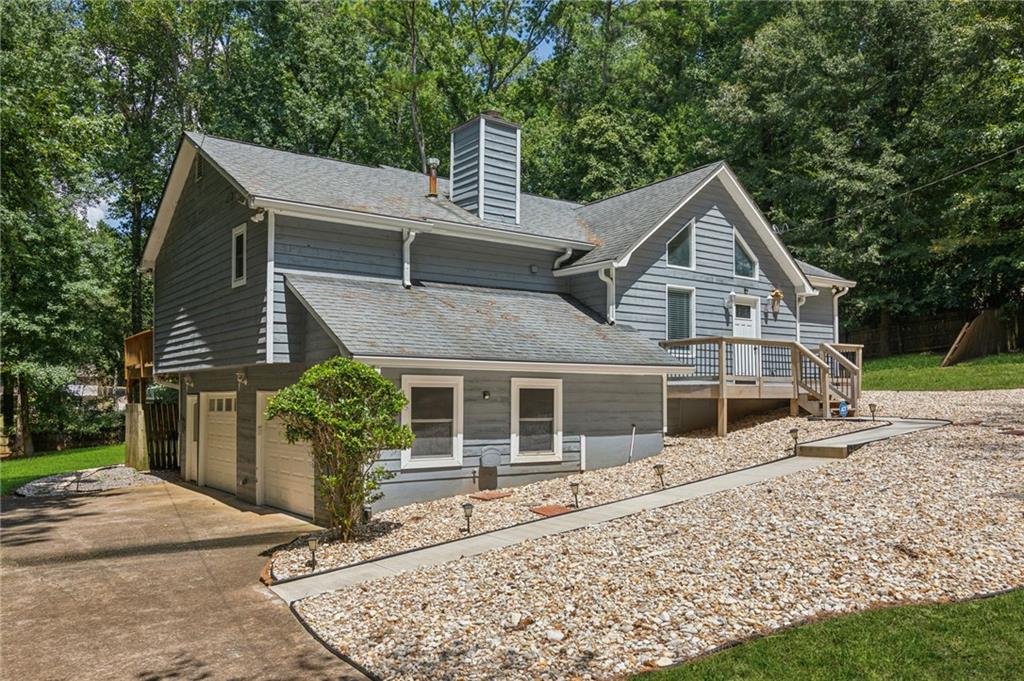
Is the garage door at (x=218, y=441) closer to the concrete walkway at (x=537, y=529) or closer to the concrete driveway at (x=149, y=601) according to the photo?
the concrete driveway at (x=149, y=601)

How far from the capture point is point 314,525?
444 inches

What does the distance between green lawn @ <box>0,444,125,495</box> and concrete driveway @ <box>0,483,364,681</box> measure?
20.6 ft

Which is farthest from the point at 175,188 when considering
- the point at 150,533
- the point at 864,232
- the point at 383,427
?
the point at 864,232

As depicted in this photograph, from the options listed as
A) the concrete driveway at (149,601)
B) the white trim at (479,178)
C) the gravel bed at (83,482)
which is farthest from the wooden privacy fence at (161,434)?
the white trim at (479,178)

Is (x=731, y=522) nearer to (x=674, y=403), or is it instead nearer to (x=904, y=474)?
(x=904, y=474)

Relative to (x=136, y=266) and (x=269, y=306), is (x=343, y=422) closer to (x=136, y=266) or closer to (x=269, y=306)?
(x=269, y=306)

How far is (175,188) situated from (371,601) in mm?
12864

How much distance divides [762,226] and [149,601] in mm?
15904

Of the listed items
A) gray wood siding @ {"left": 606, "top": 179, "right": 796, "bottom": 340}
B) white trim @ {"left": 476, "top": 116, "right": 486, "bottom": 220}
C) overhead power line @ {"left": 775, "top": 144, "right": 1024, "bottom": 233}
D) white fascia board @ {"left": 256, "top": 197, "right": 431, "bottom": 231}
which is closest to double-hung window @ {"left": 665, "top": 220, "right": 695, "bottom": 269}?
gray wood siding @ {"left": 606, "top": 179, "right": 796, "bottom": 340}

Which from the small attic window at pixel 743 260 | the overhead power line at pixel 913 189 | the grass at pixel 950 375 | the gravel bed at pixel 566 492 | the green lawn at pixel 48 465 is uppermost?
the overhead power line at pixel 913 189

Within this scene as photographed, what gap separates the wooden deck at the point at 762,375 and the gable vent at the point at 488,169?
16.2 ft

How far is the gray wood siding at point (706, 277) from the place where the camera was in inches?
630

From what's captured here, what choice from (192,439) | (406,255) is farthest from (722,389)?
(192,439)

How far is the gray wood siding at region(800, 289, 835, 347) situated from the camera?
1962 cm
